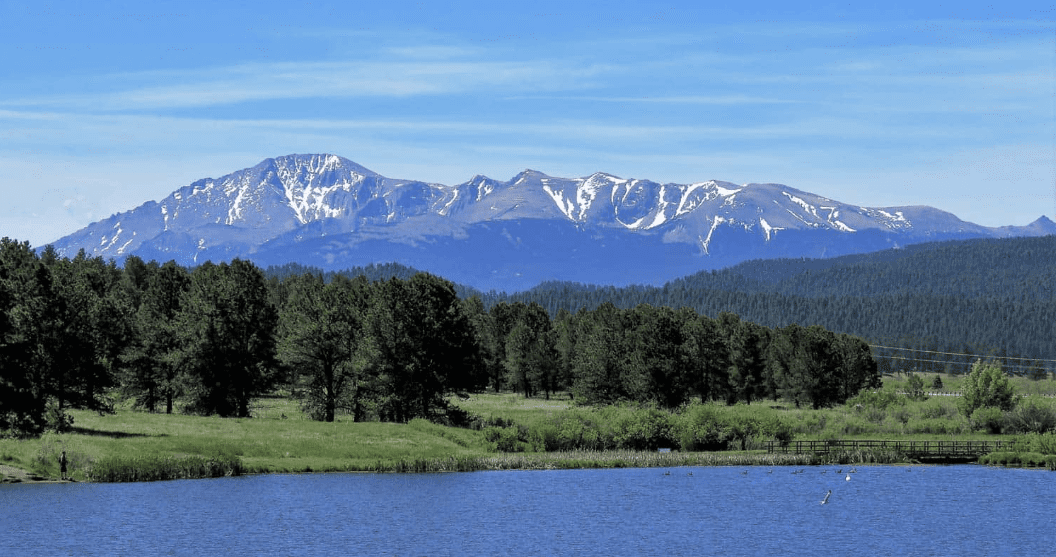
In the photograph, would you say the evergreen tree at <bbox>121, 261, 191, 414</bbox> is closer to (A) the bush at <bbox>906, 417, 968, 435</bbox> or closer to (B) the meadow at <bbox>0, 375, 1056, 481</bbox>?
(B) the meadow at <bbox>0, 375, 1056, 481</bbox>

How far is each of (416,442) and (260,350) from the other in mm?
21949

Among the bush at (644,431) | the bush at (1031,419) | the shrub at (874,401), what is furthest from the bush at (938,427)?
the bush at (644,431)

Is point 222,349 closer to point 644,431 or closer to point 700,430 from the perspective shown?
point 644,431

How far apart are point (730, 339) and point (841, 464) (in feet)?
267

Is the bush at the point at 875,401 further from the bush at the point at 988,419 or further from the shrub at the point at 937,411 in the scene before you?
the bush at the point at 988,419

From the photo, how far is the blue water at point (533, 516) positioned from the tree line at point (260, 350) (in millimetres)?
19936

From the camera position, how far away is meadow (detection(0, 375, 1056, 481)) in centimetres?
8206

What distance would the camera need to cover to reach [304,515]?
6894cm

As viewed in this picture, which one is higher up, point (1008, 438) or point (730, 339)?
point (730, 339)

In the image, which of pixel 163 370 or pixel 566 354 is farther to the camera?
pixel 566 354

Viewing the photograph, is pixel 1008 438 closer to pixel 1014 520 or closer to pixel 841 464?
pixel 841 464

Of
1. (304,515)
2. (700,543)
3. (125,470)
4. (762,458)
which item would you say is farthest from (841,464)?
(125,470)

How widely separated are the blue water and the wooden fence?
14.6 meters

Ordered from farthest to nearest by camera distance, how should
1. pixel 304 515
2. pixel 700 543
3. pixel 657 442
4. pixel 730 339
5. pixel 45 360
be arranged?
pixel 730 339, pixel 657 442, pixel 45 360, pixel 304 515, pixel 700 543
